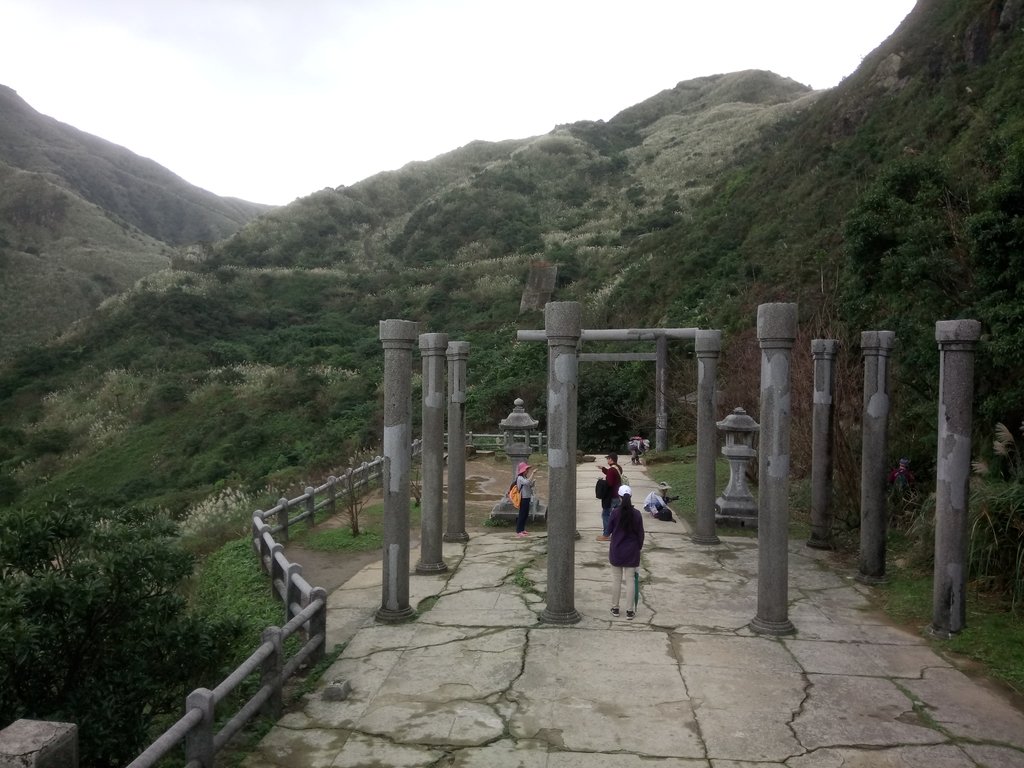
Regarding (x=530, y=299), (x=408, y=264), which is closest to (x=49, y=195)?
(x=408, y=264)

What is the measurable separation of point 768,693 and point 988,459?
17.4ft

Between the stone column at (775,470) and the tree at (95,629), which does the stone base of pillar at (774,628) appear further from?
the tree at (95,629)

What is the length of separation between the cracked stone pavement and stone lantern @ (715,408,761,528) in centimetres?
327

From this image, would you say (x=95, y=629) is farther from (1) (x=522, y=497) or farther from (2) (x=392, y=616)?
(1) (x=522, y=497)

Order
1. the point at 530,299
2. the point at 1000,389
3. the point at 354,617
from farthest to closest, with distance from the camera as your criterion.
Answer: the point at 530,299 < the point at 1000,389 < the point at 354,617

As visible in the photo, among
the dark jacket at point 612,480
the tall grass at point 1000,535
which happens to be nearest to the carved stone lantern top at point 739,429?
the dark jacket at point 612,480

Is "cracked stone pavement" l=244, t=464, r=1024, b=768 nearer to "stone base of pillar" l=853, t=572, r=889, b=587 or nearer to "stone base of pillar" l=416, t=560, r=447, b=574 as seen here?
"stone base of pillar" l=853, t=572, r=889, b=587

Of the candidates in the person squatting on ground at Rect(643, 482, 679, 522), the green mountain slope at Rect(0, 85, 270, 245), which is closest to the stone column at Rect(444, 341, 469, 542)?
the person squatting on ground at Rect(643, 482, 679, 522)

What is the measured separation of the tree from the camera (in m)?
4.57

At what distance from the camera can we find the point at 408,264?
191ft

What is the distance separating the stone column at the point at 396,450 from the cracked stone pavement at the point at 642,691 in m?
0.63

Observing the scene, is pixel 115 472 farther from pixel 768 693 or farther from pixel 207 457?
pixel 768 693

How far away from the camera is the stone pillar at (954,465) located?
6.17 m

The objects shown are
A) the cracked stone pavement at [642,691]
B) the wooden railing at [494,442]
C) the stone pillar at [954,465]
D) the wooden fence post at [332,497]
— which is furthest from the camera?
the wooden railing at [494,442]
